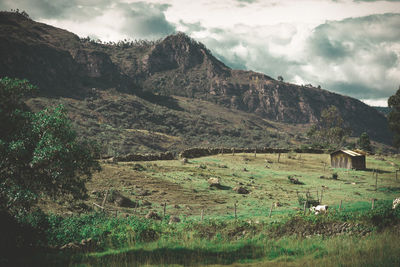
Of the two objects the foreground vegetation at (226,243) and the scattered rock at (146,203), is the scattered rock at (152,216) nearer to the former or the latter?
the scattered rock at (146,203)

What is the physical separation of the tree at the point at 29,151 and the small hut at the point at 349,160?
57.5 metres

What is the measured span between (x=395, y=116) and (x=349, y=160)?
26526mm

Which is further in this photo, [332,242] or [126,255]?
[332,242]

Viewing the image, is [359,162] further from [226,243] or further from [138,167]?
[226,243]

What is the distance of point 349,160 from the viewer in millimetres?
59688

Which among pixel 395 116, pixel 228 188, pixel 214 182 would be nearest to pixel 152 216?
pixel 214 182

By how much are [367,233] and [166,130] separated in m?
137

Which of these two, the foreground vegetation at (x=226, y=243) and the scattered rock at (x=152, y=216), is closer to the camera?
the foreground vegetation at (x=226, y=243)

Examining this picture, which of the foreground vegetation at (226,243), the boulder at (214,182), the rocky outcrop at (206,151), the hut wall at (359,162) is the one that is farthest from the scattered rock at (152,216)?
the hut wall at (359,162)

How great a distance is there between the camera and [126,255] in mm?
11242

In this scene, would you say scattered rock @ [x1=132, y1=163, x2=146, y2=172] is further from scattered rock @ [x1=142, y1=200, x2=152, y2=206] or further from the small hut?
the small hut

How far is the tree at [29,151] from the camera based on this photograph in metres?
12.3

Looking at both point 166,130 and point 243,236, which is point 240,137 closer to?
point 166,130

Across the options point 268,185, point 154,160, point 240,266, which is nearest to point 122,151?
point 154,160
